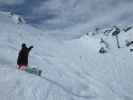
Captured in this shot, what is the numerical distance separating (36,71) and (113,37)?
6100cm

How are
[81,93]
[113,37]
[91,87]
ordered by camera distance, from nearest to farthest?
[81,93], [91,87], [113,37]

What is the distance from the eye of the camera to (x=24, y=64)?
14.8 metres

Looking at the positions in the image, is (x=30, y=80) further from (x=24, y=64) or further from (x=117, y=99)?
(x=117, y=99)

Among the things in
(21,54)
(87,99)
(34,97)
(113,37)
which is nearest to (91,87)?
(87,99)

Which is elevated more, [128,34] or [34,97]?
[128,34]

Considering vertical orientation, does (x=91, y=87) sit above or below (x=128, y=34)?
below

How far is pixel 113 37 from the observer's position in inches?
2933

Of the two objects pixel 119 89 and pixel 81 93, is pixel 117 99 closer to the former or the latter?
pixel 81 93

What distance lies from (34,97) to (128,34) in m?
65.5

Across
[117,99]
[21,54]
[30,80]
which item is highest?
[21,54]

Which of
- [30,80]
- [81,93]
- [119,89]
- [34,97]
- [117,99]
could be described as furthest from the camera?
[119,89]

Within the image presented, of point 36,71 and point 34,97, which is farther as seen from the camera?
point 36,71

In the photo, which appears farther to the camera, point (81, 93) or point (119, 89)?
point (119, 89)

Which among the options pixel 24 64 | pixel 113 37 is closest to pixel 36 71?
pixel 24 64
